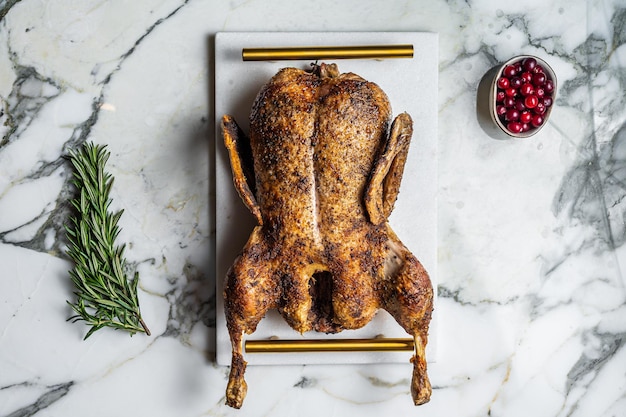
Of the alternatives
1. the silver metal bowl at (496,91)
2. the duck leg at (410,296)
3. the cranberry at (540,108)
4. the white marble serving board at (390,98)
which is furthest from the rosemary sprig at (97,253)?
the cranberry at (540,108)

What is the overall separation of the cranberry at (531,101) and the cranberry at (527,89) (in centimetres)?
1

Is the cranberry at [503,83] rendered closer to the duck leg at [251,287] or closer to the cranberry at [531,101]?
the cranberry at [531,101]

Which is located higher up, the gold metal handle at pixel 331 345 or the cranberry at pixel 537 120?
the cranberry at pixel 537 120

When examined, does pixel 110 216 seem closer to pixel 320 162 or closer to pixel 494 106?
pixel 320 162

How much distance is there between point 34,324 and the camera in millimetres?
1952

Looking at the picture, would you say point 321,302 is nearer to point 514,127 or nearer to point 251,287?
point 251,287

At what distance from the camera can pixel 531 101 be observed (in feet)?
5.87

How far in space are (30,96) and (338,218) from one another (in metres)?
0.99

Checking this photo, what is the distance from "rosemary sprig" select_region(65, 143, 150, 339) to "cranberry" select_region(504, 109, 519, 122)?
1098mm

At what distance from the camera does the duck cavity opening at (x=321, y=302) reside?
1.73 meters

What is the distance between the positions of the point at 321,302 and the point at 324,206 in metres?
0.27

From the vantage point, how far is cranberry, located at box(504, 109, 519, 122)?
71.3 inches

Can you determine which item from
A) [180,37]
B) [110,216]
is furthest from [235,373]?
[180,37]

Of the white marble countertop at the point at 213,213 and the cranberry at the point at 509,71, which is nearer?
the cranberry at the point at 509,71
